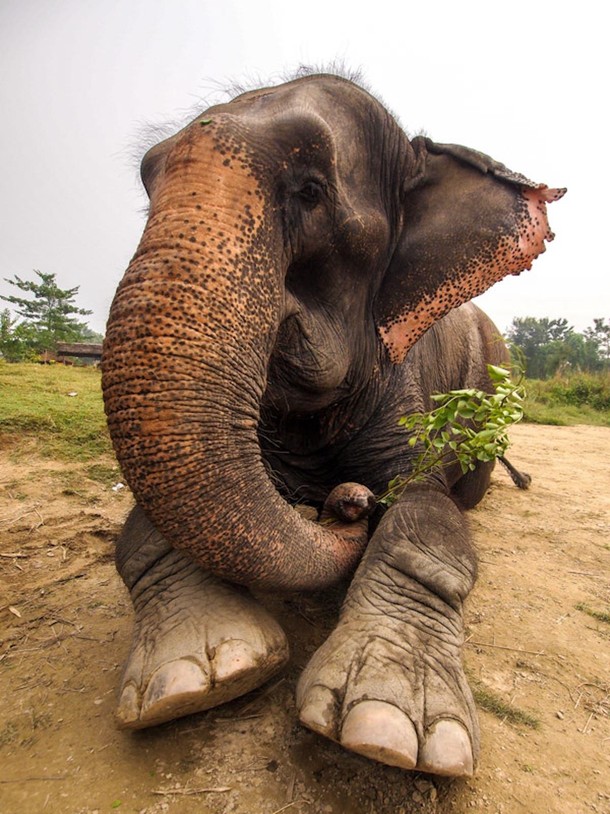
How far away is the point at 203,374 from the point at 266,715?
0.97 m

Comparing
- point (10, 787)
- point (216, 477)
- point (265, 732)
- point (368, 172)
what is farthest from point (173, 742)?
point (368, 172)

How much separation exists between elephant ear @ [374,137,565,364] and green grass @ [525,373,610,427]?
38.4 ft

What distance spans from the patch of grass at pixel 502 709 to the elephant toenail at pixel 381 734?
51 centimetres

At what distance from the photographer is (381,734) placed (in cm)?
129

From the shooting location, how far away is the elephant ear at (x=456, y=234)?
234 cm

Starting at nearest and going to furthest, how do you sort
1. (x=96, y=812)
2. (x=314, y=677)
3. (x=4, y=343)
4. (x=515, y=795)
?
(x=96, y=812)
(x=515, y=795)
(x=314, y=677)
(x=4, y=343)

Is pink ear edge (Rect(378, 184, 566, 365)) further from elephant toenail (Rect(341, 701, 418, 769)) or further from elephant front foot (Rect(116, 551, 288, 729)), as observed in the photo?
elephant toenail (Rect(341, 701, 418, 769))

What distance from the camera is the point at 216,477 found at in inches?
54.8

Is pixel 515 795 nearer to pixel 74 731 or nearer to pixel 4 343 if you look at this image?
pixel 74 731

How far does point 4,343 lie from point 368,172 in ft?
41.7

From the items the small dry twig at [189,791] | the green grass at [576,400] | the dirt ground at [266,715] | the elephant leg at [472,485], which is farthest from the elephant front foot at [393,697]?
the green grass at [576,400]

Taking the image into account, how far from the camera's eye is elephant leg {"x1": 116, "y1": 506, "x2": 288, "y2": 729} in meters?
1.44

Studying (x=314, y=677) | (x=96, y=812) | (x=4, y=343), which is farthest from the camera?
(x=4, y=343)

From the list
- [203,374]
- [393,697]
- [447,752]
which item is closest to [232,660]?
[393,697]
